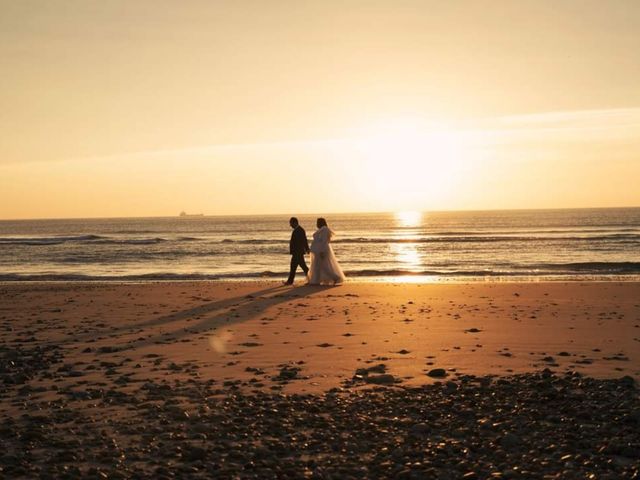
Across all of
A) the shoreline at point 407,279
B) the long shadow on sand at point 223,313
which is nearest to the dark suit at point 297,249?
the long shadow on sand at point 223,313

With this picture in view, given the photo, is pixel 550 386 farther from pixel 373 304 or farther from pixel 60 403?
pixel 373 304

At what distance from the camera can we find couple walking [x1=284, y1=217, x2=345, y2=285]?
62.4 ft

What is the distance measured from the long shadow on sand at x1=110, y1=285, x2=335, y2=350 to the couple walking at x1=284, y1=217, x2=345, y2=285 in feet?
3.58

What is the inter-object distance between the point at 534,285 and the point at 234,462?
15.3m

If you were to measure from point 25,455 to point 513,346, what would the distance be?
635 cm

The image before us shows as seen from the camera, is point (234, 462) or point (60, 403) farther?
point (60, 403)

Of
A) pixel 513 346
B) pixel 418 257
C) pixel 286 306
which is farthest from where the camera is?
pixel 418 257

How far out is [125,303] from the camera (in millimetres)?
15234

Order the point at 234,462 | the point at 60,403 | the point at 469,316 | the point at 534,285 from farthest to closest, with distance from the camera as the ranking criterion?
1. the point at 534,285
2. the point at 469,316
3. the point at 60,403
4. the point at 234,462

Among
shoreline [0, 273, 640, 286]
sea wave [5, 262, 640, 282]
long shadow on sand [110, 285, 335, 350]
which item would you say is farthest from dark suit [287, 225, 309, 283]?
sea wave [5, 262, 640, 282]

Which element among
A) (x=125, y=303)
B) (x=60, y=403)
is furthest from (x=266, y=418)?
(x=125, y=303)

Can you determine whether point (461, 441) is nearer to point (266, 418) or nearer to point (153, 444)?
point (266, 418)

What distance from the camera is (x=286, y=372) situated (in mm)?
7605

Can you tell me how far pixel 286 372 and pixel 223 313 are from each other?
18.8ft
